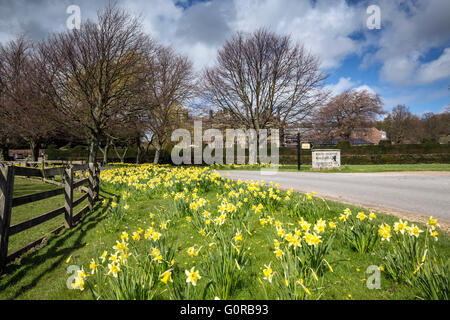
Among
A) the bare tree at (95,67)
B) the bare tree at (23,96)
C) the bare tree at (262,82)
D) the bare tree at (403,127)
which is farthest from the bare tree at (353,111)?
the bare tree at (23,96)

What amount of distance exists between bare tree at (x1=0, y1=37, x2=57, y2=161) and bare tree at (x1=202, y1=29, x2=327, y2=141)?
13.2 metres

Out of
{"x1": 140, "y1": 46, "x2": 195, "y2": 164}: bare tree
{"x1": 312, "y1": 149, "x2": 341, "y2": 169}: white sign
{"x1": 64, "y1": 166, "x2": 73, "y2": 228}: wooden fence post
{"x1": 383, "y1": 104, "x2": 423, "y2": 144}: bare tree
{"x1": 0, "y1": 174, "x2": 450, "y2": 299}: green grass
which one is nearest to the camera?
{"x1": 0, "y1": 174, "x2": 450, "y2": 299}: green grass

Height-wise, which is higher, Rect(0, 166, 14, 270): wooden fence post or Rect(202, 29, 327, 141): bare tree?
Rect(202, 29, 327, 141): bare tree

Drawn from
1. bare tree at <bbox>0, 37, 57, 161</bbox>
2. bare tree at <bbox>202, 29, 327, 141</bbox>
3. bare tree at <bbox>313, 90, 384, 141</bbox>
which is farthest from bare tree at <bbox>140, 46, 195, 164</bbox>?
bare tree at <bbox>313, 90, 384, 141</bbox>

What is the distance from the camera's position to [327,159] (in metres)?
17.2

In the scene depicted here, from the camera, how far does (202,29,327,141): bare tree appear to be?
19.2 metres

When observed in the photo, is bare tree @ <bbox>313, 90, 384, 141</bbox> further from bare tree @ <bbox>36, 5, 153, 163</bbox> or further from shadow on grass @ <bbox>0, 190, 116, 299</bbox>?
shadow on grass @ <bbox>0, 190, 116, 299</bbox>

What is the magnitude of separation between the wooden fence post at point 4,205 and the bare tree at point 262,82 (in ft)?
62.8

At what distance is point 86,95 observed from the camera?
12617mm
